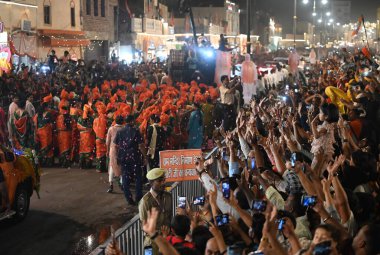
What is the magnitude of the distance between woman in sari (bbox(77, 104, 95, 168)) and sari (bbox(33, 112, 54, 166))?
89cm

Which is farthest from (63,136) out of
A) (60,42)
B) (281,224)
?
(60,42)

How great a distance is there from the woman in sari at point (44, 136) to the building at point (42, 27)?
530 inches

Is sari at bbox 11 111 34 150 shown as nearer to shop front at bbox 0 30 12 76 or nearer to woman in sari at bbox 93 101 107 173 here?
woman in sari at bbox 93 101 107 173

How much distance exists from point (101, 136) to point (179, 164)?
16.3ft

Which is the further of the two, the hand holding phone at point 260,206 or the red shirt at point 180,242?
the hand holding phone at point 260,206

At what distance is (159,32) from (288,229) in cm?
5021

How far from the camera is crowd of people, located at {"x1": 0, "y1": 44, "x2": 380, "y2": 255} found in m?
4.67

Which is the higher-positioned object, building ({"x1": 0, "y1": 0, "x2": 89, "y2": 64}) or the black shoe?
building ({"x1": 0, "y1": 0, "x2": 89, "y2": 64})

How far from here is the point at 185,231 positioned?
5.17 m

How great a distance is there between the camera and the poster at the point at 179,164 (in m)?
8.85

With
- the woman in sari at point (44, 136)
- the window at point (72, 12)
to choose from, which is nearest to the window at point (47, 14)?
the window at point (72, 12)

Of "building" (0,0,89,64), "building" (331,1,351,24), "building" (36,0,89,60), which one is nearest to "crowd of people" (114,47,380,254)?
"building" (0,0,89,64)

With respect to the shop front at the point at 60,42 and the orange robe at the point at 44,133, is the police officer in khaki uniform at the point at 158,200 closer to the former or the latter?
the orange robe at the point at 44,133

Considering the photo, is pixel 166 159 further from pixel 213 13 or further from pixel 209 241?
pixel 213 13
